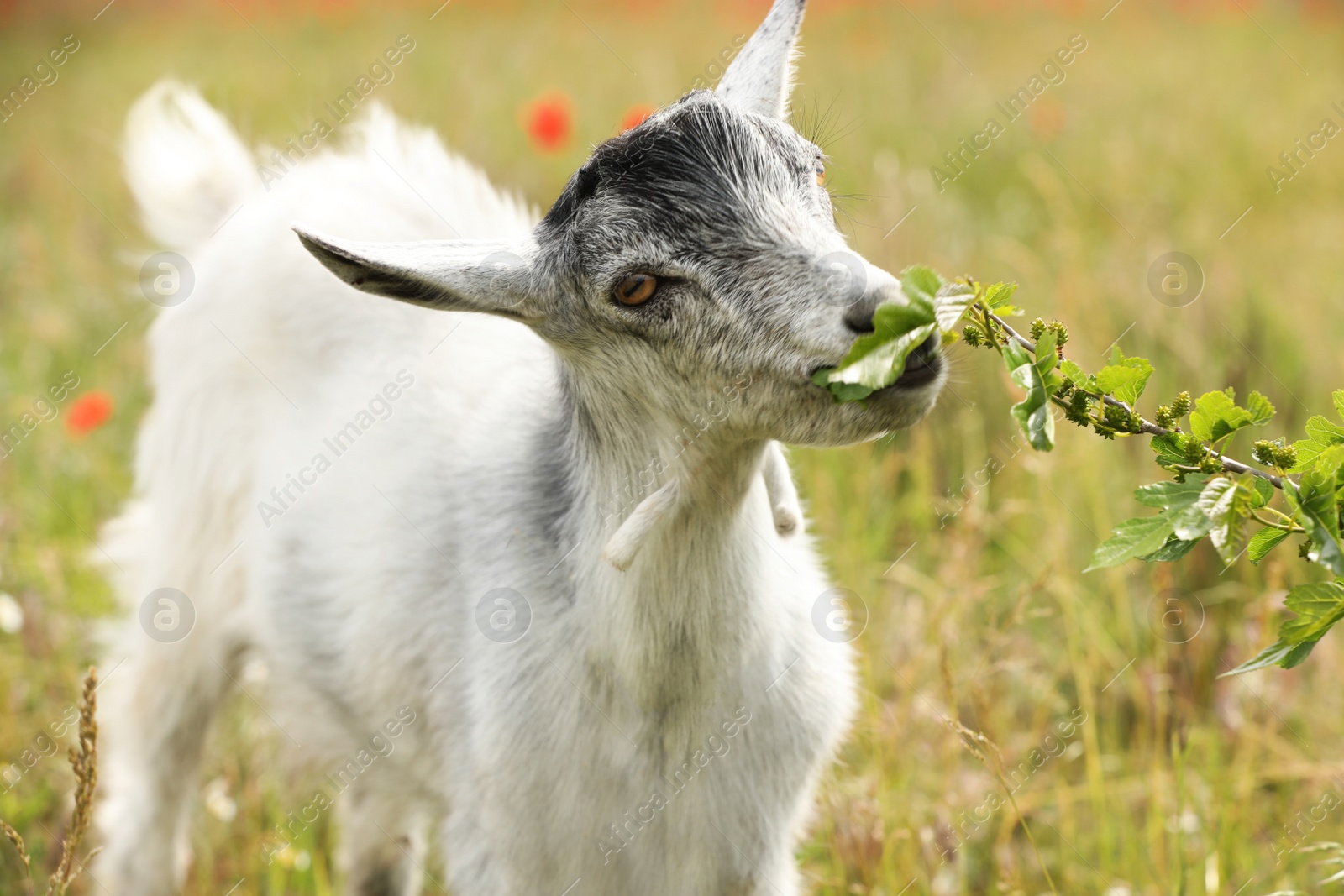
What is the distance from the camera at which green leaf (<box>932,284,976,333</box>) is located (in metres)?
1.64

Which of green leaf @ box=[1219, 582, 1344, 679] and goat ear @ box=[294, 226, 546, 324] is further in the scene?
goat ear @ box=[294, 226, 546, 324]

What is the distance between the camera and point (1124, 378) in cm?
160

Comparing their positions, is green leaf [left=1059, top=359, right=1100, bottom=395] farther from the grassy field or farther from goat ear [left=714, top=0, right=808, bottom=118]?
goat ear [left=714, top=0, right=808, bottom=118]

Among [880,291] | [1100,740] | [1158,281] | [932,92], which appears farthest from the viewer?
[932,92]

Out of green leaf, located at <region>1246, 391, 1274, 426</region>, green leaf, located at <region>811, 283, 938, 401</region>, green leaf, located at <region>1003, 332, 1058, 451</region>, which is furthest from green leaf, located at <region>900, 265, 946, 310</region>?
green leaf, located at <region>1246, 391, 1274, 426</region>

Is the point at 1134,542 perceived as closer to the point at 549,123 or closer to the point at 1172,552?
the point at 1172,552

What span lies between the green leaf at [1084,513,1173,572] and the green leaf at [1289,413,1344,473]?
0.23 m

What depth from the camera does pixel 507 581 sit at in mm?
2508

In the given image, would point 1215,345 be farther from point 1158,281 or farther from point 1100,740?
point 1100,740

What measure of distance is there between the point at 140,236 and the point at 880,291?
6861 millimetres

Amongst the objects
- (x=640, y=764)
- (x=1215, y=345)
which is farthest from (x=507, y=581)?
(x=1215, y=345)

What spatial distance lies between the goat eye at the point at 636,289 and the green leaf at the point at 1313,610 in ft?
3.49

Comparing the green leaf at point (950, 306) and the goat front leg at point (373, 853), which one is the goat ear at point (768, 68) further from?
the goat front leg at point (373, 853)

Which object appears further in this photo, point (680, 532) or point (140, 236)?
point (140, 236)
